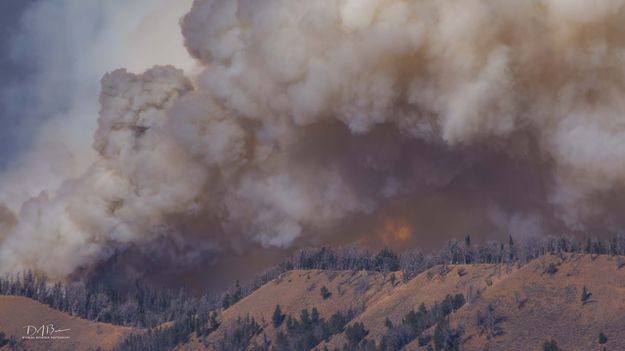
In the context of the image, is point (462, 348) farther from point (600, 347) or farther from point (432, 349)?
point (600, 347)

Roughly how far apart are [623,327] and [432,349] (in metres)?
29.0

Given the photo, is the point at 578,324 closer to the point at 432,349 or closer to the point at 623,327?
the point at 623,327

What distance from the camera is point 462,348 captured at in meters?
198

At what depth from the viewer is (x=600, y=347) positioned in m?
187

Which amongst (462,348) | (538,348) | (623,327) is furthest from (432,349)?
(623,327)

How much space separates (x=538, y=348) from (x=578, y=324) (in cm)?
926

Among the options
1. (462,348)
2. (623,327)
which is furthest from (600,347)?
(462,348)

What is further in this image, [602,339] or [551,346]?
[602,339]

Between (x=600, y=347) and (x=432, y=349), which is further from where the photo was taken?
(x=432, y=349)

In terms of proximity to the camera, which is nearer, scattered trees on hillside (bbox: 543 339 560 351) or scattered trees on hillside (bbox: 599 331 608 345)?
scattered trees on hillside (bbox: 543 339 560 351)

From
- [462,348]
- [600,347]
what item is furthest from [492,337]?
[600,347]

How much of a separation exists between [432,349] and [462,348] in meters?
4.65

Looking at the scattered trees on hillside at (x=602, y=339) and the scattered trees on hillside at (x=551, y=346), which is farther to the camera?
the scattered trees on hillside at (x=602, y=339)

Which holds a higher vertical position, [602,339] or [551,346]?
[551,346]
